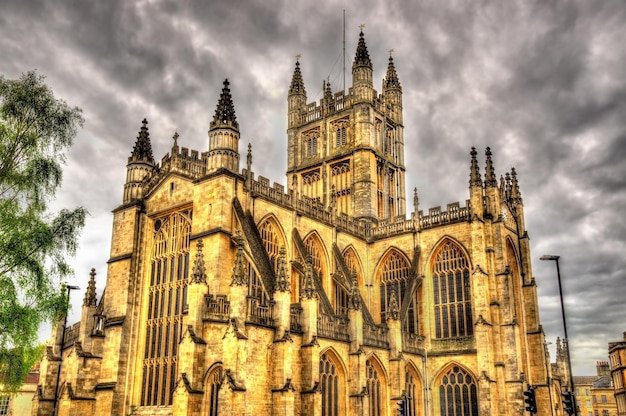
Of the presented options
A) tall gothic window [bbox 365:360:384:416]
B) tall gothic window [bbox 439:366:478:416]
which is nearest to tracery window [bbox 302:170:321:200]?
tall gothic window [bbox 439:366:478:416]

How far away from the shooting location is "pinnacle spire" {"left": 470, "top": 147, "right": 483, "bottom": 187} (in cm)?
3984

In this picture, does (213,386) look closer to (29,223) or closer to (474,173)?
(29,223)

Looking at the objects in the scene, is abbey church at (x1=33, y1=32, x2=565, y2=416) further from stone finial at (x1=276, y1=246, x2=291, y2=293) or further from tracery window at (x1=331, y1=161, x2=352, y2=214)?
tracery window at (x1=331, y1=161, x2=352, y2=214)

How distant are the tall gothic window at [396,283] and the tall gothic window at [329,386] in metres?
10.9

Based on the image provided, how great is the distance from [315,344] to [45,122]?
1528 cm

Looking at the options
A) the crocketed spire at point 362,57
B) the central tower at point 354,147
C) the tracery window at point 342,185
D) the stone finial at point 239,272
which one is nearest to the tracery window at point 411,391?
the central tower at point 354,147

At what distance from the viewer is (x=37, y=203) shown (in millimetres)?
23359

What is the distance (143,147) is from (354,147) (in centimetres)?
1923

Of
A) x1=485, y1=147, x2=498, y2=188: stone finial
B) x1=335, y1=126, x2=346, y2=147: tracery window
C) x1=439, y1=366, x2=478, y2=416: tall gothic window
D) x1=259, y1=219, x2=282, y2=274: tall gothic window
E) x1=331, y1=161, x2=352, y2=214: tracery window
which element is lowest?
x1=439, y1=366, x2=478, y2=416: tall gothic window

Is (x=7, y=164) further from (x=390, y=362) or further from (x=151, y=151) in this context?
(x=390, y=362)

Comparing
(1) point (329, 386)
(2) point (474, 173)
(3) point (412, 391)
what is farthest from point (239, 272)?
(2) point (474, 173)

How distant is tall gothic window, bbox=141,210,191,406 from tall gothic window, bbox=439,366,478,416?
17.2 metres

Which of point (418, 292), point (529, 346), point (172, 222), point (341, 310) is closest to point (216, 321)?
point (172, 222)

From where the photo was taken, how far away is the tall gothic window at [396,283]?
4116cm
